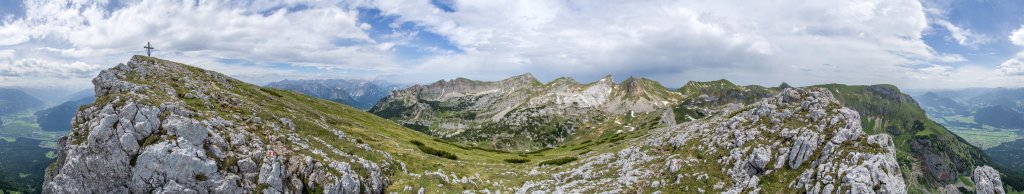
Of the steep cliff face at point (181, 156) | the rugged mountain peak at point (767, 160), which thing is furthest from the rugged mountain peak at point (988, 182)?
the steep cliff face at point (181, 156)

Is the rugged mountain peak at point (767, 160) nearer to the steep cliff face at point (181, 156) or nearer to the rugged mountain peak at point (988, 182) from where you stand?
the rugged mountain peak at point (988, 182)

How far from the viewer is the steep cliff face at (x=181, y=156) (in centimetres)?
4097

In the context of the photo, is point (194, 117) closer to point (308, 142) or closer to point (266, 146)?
point (266, 146)

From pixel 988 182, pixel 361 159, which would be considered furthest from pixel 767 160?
pixel 361 159

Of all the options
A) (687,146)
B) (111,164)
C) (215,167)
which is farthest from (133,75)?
(687,146)

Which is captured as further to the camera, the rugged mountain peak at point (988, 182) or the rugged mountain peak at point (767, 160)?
the rugged mountain peak at point (988, 182)

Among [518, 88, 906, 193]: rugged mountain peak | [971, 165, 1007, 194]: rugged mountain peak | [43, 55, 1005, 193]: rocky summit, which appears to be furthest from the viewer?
A: [971, 165, 1007, 194]: rugged mountain peak

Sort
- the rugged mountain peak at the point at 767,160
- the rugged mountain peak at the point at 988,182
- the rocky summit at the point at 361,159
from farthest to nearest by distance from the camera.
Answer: the rugged mountain peak at the point at 988,182
the rocky summit at the point at 361,159
the rugged mountain peak at the point at 767,160

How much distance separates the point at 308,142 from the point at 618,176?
38121 millimetres

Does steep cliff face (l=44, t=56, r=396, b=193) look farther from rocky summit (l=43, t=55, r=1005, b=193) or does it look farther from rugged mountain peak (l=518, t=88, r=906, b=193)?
rugged mountain peak (l=518, t=88, r=906, b=193)

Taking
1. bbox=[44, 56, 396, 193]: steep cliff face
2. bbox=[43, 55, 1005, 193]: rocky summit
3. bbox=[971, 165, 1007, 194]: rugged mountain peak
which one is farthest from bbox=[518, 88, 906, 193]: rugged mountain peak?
bbox=[44, 56, 396, 193]: steep cliff face

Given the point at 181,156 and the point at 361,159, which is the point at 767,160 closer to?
the point at 361,159

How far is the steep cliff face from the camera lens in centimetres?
4097

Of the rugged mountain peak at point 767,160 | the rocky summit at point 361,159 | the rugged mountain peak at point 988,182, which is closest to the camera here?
the rugged mountain peak at point 767,160
